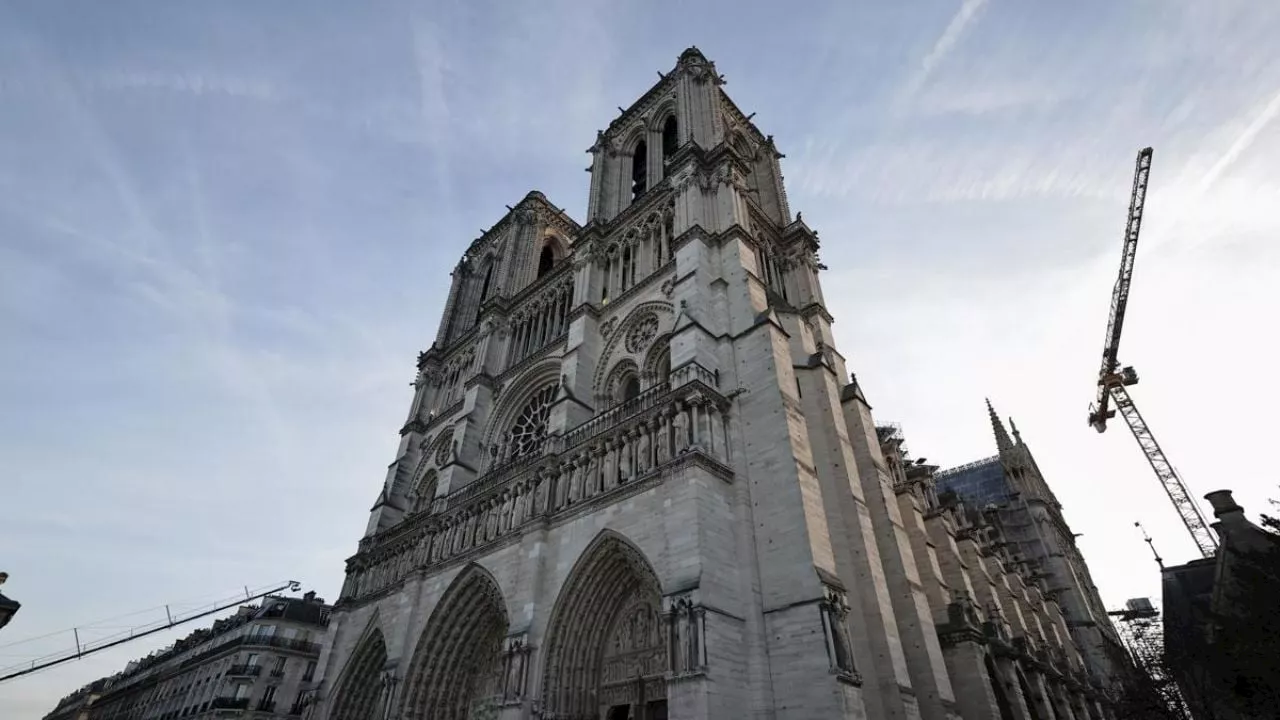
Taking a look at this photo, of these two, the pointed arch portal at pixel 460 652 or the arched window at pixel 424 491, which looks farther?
the arched window at pixel 424 491

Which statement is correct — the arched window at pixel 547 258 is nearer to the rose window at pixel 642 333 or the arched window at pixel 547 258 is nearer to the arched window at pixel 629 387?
the rose window at pixel 642 333

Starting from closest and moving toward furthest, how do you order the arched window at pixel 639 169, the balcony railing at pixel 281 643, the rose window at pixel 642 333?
the rose window at pixel 642 333 < the arched window at pixel 639 169 < the balcony railing at pixel 281 643

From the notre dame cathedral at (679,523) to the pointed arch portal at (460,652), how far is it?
6cm

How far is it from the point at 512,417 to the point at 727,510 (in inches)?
477

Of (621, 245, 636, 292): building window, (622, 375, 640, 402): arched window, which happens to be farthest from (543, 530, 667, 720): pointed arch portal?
(621, 245, 636, 292): building window

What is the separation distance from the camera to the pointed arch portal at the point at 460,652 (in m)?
16.8

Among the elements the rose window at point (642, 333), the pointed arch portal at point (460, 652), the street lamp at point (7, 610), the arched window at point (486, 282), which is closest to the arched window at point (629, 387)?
the rose window at point (642, 333)

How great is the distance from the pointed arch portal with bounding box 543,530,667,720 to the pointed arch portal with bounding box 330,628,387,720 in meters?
8.72

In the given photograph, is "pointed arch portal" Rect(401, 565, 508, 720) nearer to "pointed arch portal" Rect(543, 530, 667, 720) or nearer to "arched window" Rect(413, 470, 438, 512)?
"pointed arch portal" Rect(543, 530, 667, 720)

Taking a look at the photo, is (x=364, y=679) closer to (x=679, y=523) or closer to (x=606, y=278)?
(x=679, y=523)

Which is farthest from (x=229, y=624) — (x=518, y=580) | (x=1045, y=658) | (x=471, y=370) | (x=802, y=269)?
(x=1045, y=658)

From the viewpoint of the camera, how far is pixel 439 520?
64.0ft

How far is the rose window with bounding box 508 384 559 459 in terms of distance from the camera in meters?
21.6

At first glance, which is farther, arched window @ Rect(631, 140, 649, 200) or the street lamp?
arched window @ Rect(631, 140, 649, 200)
